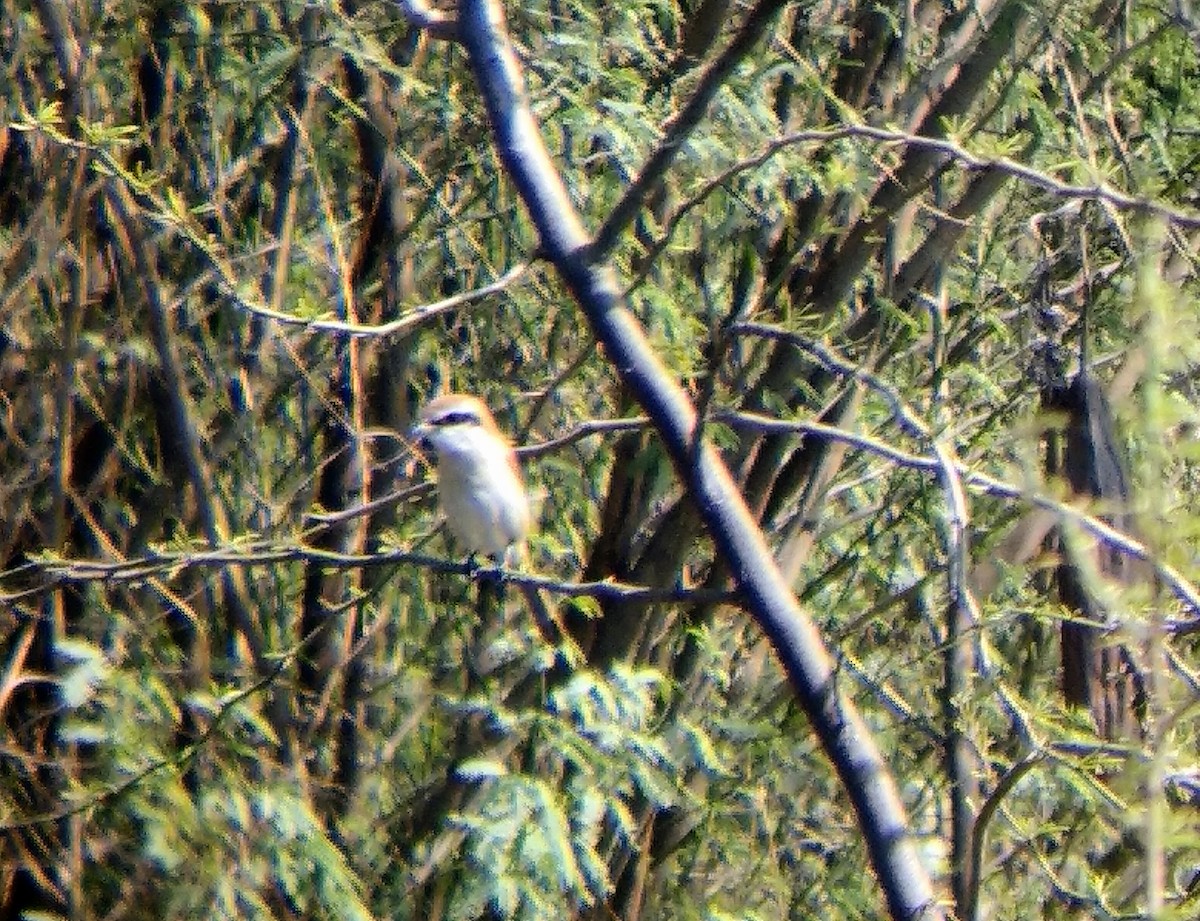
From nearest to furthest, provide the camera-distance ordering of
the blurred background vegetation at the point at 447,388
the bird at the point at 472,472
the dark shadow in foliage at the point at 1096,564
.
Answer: the dark shadow in foliage at the point at 1096,564
the bird at the point at 472,472
the blurred background vegetation at the point at 447,388

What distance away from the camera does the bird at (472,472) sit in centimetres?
441

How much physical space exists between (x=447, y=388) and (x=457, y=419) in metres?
0.55

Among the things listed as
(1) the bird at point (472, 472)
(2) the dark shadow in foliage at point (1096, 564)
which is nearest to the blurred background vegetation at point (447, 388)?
(1) the bird at point (472, 472)

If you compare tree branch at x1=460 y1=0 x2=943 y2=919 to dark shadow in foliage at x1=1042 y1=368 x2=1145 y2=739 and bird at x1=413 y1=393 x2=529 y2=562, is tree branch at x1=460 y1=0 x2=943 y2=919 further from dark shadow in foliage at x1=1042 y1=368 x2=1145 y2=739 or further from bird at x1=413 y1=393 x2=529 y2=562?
bird at x1=413 y1=393 x2=529 y2=562

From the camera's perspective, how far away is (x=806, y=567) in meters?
5.51

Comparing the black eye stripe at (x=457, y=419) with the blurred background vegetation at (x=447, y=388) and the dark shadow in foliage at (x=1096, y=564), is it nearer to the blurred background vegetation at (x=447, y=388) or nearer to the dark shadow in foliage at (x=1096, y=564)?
the blurred background vegetation at (x=447, y=388)

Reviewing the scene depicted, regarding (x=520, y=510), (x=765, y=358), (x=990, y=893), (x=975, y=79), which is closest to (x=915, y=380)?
(x=765, y=358)

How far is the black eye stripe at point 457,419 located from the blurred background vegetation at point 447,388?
0.66 feet

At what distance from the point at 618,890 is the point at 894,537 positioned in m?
1.33

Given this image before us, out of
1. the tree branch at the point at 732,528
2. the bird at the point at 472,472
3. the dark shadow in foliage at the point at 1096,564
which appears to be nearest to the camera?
the tree branch at the point at 732,528

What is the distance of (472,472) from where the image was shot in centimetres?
440

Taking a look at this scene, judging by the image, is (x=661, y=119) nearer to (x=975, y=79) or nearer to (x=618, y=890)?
(x=975, y=79)

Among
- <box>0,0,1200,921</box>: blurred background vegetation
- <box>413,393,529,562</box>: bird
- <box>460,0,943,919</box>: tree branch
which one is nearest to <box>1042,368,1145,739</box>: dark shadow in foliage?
<box>460,0,943,919</box>: tree branch

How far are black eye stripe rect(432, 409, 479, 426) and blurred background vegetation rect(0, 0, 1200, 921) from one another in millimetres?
201
